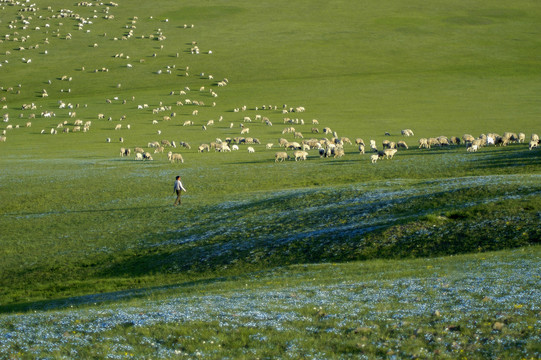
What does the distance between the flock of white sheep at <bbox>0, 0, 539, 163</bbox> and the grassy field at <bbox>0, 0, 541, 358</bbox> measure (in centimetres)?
94

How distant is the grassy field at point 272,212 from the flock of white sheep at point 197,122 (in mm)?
944

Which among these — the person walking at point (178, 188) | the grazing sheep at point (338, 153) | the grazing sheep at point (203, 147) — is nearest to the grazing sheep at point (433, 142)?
the grazing sheep at point (338, 153)

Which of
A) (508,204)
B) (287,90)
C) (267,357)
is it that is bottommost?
(267,357)

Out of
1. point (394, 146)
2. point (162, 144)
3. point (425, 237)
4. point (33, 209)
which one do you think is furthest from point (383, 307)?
point (162, 144)

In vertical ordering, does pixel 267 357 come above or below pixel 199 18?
below

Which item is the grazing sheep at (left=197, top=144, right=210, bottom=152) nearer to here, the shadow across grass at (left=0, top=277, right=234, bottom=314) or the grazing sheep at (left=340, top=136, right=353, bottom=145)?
the grazing sheep at (left=340, top=136, right=353, bottom=145)

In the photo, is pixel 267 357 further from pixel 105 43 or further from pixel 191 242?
pixel 105 43

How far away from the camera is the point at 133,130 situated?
94625mm

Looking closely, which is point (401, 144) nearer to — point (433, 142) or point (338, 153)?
point (433, 142)

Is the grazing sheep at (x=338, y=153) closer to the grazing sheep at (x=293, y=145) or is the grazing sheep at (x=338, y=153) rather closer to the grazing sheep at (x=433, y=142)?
the grazing sheep at (x=293, y=145)

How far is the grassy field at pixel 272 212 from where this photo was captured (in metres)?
16.5

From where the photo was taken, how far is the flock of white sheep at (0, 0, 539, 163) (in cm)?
6650

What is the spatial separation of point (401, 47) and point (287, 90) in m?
43.1

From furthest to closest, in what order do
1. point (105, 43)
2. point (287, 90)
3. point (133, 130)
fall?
point (105, 43), point (287, 90), point (133, 130)
